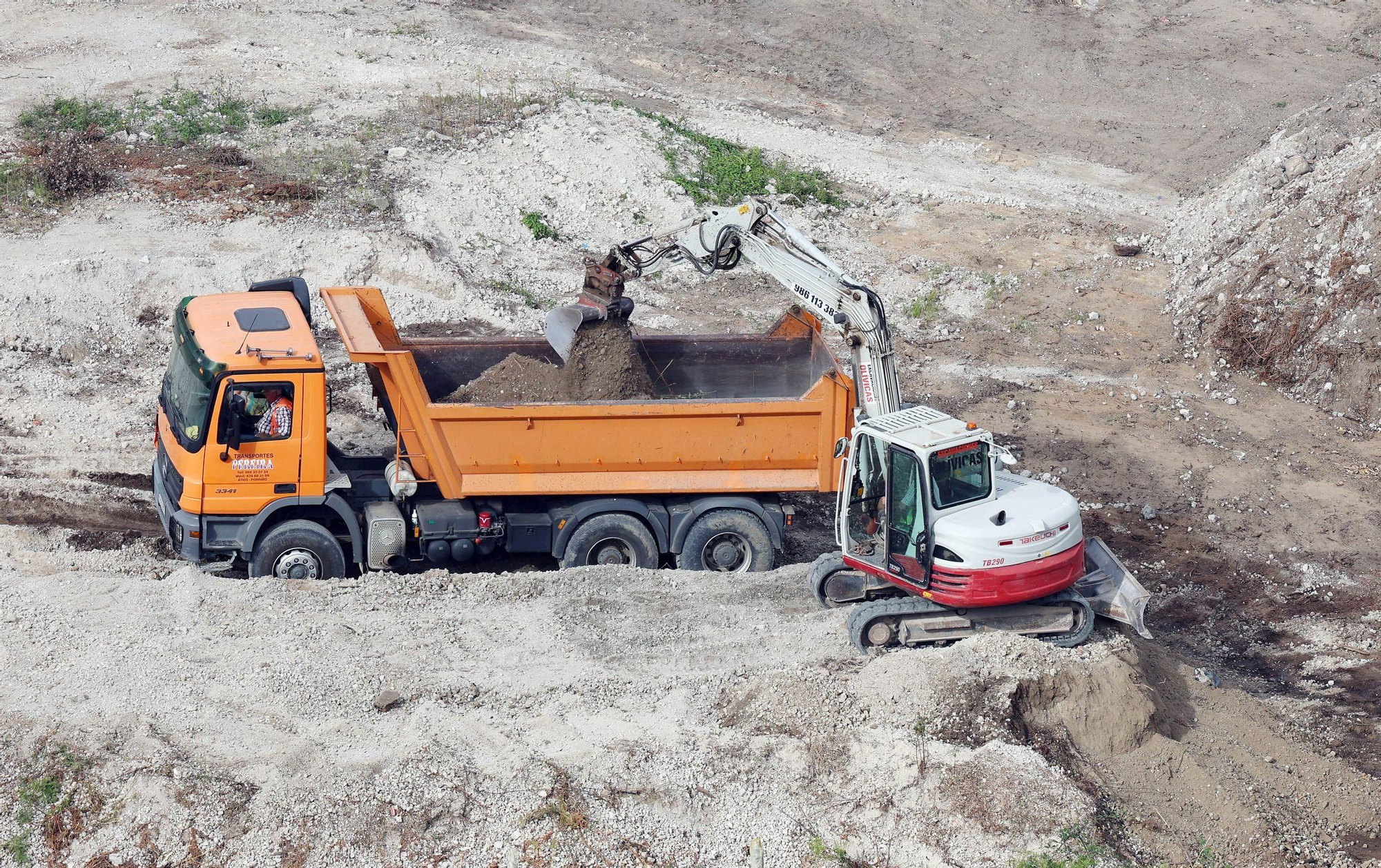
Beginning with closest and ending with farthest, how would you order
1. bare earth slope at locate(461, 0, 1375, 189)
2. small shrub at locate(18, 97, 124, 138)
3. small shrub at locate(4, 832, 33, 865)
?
small shrub at locate(4, 832, 33, 865) → small shrub at locate(18, 97, 124, 138) → bare earth slope at locate(461, 0, 1375, 189)

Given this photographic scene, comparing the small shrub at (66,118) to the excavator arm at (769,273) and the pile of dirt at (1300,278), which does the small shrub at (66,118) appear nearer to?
the excavator arm at (769,273)

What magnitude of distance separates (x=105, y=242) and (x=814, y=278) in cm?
1081

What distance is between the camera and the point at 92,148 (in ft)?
61.9

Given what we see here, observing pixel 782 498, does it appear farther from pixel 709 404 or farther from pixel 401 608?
pixel 401 608

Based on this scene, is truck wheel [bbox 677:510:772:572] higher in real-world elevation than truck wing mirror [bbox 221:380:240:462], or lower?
lower

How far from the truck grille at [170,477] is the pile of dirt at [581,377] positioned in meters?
2.45

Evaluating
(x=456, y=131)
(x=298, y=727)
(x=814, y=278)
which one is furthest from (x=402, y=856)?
(x=456, y=131)

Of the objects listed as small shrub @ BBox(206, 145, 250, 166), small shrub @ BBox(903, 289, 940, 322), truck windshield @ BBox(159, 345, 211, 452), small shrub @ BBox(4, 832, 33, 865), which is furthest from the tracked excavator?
small shrub @ BBox(206, 145, 250, 166)

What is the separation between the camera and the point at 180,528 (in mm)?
10227

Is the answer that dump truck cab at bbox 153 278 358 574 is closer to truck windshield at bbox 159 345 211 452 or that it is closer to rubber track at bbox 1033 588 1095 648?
truck windshield at bbox 159 345 211 452

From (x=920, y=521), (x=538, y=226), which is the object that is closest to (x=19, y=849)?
(x=920, y=521)

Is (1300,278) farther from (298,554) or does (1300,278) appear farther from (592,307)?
(298,554)

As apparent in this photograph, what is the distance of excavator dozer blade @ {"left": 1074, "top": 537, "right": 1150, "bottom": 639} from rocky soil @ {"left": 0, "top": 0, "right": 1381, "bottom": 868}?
27cm

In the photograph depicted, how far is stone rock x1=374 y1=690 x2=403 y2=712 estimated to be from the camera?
881 centimetres
